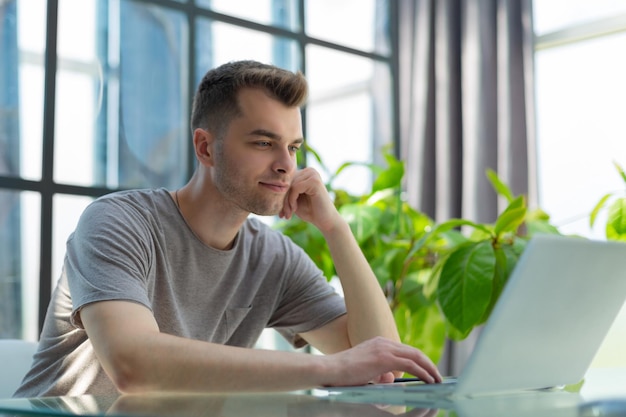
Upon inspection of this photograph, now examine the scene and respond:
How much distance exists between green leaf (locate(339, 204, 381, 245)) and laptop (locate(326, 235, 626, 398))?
1746mm

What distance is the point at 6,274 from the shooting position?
2838mm

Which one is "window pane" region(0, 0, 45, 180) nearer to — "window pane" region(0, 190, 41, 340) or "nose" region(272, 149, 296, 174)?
"window pane" region(0, 190, 41, 340)

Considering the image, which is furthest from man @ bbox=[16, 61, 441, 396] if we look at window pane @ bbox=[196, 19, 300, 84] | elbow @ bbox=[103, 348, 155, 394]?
window pane @ bbox=[196, 19, 300, 84]

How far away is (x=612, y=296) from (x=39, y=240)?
7.54 ft

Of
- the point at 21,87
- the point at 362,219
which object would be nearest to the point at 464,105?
the point at 362,219

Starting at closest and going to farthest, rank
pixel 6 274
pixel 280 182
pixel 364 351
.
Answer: pixel 364 351
pixel 280 182
pixel 6 274

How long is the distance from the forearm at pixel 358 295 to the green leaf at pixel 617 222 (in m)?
0.94

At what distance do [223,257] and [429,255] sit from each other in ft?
4.59

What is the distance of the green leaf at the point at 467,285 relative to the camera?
88.6 inches

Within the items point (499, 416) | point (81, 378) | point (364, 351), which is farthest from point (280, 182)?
point (499, 416)

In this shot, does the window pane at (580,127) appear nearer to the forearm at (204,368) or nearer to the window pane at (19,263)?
the window pane at (19,263)

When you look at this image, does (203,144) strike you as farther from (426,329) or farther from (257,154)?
(426,329)

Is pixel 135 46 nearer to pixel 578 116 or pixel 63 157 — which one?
pixel 63 157

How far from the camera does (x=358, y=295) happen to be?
182 centimetres
